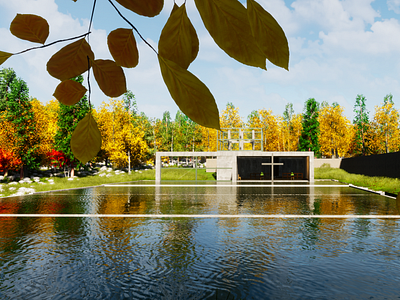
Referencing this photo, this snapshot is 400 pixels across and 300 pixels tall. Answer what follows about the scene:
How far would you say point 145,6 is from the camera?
48cm

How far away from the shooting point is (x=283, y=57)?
440 mm

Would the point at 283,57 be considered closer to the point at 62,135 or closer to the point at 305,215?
the point at 305,215

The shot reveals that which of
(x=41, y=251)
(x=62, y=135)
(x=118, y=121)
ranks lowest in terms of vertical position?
(x=41, y=251)

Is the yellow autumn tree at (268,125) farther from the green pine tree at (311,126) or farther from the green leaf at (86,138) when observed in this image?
the green leaf at (86,138)

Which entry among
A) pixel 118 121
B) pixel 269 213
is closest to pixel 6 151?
pixel 118 121

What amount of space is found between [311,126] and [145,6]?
61.3 m

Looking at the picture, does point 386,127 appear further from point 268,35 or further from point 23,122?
point 268,35

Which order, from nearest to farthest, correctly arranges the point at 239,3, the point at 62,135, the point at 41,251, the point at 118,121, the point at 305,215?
1. the point at 239,3
2. the point at 41,251
3. the point at 305,215
4. the point at 62,135
5. the point at 118,121

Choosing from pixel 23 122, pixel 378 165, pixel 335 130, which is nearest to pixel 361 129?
pixel 335 130

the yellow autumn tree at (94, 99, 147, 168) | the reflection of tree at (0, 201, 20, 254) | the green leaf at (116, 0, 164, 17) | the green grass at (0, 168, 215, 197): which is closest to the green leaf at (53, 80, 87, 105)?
the green leaf at (116, 0, 164, 17)

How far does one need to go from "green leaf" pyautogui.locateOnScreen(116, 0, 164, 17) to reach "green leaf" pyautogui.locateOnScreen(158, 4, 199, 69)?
4cm

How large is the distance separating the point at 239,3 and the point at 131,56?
20 cm

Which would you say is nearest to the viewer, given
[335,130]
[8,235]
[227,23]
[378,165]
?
[227,23]

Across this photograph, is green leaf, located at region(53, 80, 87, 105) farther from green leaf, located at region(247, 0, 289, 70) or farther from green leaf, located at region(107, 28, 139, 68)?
green leaf, located at region(247, 0, 289, 70)
